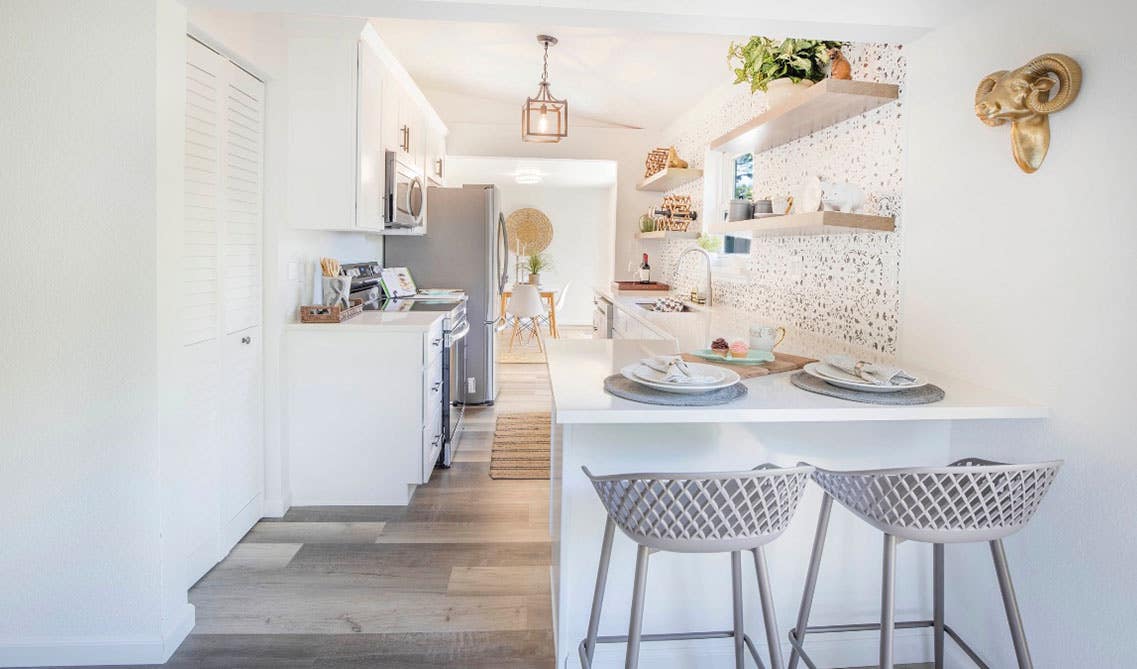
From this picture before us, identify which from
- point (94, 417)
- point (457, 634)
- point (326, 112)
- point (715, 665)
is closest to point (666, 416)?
point (715, 665)

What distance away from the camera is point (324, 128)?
3.14m

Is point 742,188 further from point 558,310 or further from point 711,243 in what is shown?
point 558,310

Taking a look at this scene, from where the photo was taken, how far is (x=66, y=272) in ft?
6.34

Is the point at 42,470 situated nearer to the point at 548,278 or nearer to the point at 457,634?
the point at 457,634

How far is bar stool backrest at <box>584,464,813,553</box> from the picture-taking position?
1412mm

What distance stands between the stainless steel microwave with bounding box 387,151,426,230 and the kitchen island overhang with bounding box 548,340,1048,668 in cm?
210

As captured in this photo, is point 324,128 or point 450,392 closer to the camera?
point 324,128

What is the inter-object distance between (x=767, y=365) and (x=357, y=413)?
1.93 metres

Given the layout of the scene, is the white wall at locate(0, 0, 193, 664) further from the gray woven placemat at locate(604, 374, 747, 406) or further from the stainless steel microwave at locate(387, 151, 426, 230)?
the stainless steel microwave at locate(387, 151, 426, 230)

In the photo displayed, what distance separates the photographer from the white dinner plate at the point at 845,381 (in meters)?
1.73

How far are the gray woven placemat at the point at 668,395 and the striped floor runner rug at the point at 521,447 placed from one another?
2011mm

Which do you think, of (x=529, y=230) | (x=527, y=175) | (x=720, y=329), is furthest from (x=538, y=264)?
(x=720, y=329)

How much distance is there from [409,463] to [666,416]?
1976 millimetres

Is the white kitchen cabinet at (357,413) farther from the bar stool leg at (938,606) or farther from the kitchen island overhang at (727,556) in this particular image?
the bar stool leg at (938,606)
